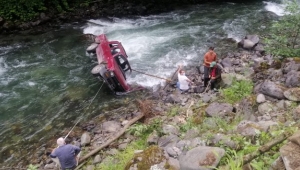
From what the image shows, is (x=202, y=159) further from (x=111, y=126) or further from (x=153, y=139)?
(x=111, y=126)

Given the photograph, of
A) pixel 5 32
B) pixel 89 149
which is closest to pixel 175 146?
pixel 89 149

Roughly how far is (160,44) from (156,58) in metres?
1.68

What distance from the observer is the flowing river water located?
1104 cm

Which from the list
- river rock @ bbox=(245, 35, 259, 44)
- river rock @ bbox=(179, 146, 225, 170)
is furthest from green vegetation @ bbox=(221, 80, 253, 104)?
river rock @ bbox=(245, 35, 259, 44)

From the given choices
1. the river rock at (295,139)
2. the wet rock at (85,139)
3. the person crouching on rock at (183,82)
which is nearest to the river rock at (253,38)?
the person crouching on rock at (183,82)

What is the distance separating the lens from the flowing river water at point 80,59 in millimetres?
11039

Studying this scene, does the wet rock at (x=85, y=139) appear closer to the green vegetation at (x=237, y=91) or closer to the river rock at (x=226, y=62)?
the green vegetation at (x=237, y=91)

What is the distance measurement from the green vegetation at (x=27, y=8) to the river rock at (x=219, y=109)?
15134 mm

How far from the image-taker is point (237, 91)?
9602mm

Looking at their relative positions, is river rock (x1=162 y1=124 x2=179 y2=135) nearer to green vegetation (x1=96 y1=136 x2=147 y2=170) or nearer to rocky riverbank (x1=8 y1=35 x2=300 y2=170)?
rocky riverbank (x1=8 y1=35 x2=300 y2=170)

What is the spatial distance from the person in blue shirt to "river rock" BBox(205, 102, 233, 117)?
3.89m

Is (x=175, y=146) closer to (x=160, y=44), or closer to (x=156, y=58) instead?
(x=156, y=58)

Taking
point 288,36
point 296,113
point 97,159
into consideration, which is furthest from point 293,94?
point 97,159

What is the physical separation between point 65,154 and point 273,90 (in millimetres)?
5723
